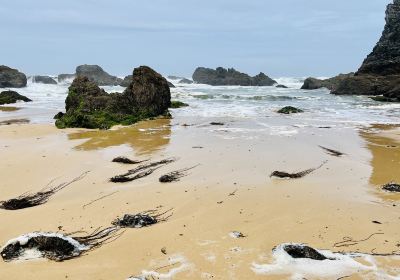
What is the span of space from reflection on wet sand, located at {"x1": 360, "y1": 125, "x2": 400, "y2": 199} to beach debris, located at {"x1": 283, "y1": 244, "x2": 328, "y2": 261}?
10.4 feet

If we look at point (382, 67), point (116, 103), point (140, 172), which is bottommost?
point (140, 172)

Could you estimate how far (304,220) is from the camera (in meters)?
5.93

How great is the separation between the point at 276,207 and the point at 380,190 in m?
2.36

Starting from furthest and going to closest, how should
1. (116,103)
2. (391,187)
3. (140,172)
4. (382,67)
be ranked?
1. (382,67)
2. (116,103)
3. (140,172)
4. (391,187)

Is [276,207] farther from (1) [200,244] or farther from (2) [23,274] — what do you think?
(2) [23,274]

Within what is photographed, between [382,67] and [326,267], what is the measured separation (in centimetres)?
5244

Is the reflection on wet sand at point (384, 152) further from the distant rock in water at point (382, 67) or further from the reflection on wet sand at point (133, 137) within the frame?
the distant rock in water at point (382, 67)

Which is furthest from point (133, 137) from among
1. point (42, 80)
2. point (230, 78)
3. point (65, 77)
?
point (65, 77)

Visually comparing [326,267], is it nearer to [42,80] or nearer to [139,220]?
[139,220]

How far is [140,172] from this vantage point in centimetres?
896

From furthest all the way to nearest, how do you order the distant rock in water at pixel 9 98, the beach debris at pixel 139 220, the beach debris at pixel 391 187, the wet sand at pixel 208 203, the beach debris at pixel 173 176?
the distant rock in water at pixel 9 98
the beach debris at pixel 173 176
the beach debris at pixel 391 187
the beach debris at pixel 139 220
the wet sand at pixel 208 203

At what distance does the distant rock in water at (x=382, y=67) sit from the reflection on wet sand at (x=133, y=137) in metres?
32.0

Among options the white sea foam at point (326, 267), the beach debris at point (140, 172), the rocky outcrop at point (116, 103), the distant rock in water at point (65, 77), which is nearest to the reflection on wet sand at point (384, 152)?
the white sea foam at point (326, 267)

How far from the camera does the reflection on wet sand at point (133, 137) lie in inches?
490
